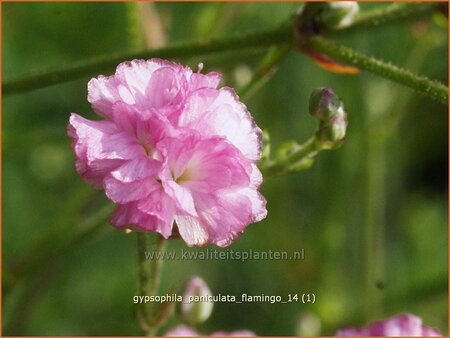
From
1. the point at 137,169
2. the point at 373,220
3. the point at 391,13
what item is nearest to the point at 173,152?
the point at 137,169

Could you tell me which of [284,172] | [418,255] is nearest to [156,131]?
[284,172]

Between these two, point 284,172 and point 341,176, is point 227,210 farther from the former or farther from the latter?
point 341,176

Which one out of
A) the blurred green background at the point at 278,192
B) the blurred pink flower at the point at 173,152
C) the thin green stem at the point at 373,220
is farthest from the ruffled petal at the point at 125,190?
the thin green stem at the point at 373,220

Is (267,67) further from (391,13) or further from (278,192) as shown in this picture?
(278,192)

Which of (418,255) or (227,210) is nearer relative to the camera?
(227,210)

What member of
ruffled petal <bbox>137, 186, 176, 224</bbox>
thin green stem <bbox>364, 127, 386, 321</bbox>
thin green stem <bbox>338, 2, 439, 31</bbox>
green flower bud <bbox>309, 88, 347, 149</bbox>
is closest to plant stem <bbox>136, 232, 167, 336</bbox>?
ruffled petal <bbox>137, 186, 176, 224</bbox>

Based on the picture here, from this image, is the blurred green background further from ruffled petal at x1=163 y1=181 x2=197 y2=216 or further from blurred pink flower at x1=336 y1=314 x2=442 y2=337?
ruffled petal at x1=163 y1=181 x2=197 y2=216

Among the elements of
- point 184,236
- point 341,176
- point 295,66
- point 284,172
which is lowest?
point 184,236
